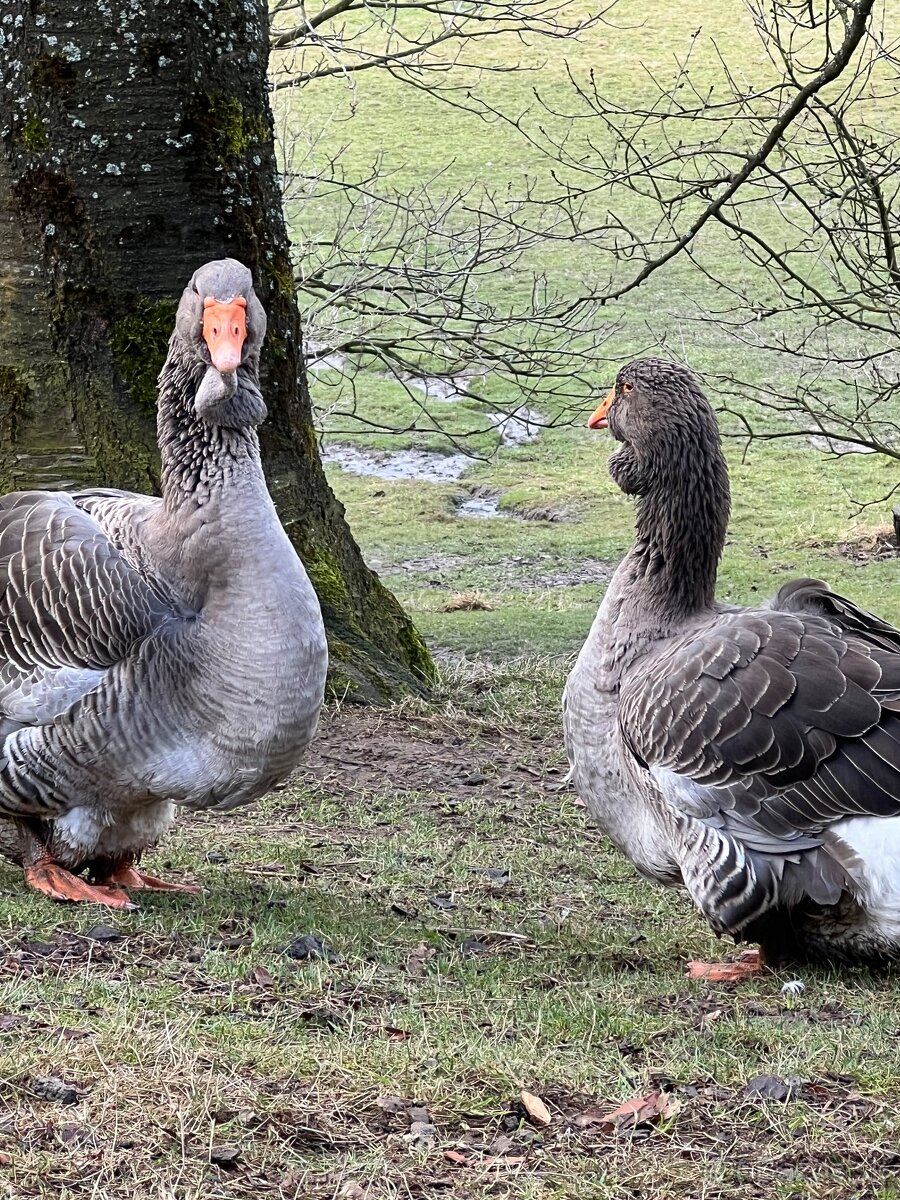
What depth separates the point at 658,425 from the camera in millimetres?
6297

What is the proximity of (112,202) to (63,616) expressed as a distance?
3183 mm

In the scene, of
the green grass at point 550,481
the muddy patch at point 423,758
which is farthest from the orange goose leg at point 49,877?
the green grass at point 550,481

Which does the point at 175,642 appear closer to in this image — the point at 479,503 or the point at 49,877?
the point at 49,877

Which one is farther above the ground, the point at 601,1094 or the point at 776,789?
the point at 776,789

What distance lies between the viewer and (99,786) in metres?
5.71

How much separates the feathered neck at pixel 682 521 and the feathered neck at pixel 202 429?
175cm

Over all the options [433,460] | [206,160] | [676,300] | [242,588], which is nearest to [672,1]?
[676,300]

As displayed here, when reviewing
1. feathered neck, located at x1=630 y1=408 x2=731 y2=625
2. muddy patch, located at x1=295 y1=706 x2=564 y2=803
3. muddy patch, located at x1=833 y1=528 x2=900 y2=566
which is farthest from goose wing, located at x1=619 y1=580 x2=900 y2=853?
muddy patch, located at x1=833 y1=528 x2=900 y2=566

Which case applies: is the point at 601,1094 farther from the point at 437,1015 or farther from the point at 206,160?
the point at 206,160

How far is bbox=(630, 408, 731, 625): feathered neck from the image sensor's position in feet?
20.5

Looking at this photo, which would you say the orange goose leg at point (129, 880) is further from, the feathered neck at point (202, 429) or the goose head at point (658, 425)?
the goose head at point (658, 425)

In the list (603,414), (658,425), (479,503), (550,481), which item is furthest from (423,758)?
(550,481)

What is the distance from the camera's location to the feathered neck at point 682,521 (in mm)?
6238

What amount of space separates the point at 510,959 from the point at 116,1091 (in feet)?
7.05
